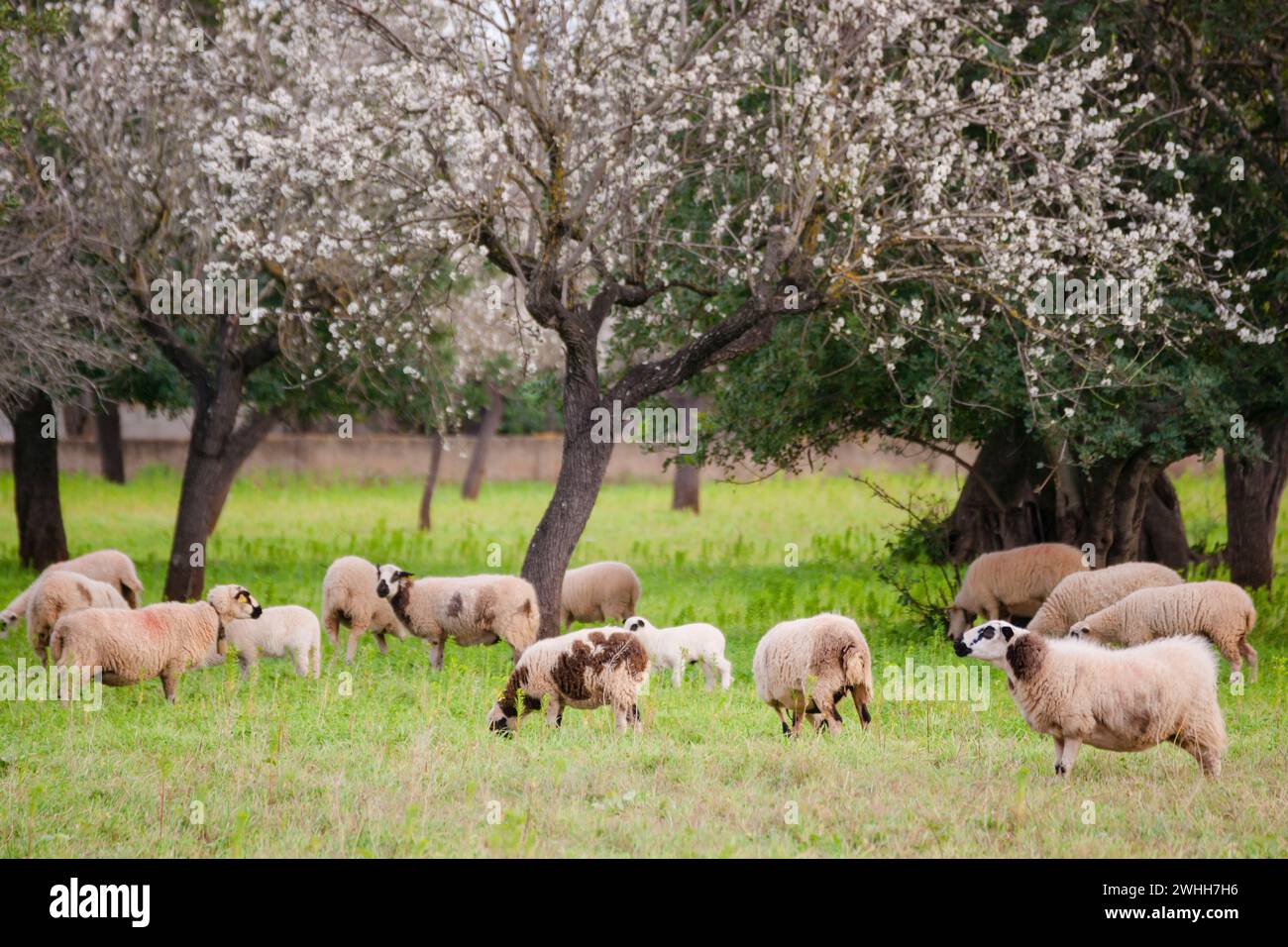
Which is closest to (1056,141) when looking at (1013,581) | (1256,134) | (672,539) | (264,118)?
(1256,134)

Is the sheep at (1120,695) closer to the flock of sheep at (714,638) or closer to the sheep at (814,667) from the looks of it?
the flock of sheep at (714,638)

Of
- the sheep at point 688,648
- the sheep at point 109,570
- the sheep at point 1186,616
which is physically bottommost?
the sheep at point 688,648

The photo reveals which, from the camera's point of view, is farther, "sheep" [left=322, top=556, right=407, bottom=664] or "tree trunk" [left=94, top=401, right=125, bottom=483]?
"tree trunk" [left=94, top=401, right=125, bottom=483]

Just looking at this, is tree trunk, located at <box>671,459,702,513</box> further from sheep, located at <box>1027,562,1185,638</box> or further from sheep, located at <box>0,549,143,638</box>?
sheep, located at <box>1027,562,1185,638</box>

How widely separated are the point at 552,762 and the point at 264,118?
11.0 meters

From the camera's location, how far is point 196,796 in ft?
31.5

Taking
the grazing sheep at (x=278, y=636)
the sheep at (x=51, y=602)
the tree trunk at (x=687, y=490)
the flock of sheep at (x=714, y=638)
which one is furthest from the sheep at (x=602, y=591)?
the tree trunk at (x=687, y=490)

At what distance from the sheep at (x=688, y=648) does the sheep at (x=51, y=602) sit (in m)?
6.37

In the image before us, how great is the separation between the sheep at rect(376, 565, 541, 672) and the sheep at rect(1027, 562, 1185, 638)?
18.6 feet

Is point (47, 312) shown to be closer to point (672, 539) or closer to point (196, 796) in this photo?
point (196, 796)

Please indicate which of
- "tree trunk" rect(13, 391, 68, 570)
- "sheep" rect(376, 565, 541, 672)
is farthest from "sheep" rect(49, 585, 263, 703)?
"tree trunk" rect(13, 391, 68, 570)

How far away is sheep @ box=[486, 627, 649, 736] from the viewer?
1132 cm

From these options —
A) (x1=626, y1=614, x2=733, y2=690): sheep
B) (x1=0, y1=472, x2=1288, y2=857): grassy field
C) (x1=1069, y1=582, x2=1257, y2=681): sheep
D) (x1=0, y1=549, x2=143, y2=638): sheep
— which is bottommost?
(x1=0, y1=472, x2=1288, y2=857): grassy field

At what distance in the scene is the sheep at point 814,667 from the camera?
11.3 metres
